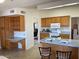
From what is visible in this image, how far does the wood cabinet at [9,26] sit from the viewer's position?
965 cm

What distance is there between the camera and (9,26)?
398 inches

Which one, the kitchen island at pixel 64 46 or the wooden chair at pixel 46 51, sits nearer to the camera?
the kitchen island at pixel 64 46

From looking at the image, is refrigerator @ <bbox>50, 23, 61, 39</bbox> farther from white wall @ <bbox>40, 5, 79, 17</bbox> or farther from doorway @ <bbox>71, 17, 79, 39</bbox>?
doorway @ <bbox>71, 17, 79, 39</bbox>

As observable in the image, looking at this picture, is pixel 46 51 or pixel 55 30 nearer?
pixel 46 51

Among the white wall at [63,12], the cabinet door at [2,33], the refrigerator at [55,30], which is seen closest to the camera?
the white wall at [63,12]

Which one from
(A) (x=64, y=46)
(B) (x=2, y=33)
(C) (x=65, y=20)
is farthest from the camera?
(B) (x=2, y=33)

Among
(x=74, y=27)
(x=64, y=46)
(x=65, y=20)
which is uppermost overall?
(x=65, y=20)

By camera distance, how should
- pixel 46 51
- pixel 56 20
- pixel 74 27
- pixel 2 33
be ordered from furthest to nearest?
pixel 2 33, pixel 56 20, pixel 74 27, pixel 46 51

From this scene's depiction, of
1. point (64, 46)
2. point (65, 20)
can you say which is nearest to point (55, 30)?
point (65, 20)

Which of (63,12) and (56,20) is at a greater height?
(63,12)

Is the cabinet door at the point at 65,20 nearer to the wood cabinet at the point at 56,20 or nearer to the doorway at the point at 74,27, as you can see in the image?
the wood cabinet at the point at 56,20

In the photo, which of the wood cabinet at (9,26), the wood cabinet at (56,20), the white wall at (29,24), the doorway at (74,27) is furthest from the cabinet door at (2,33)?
the doorway at (74,27)

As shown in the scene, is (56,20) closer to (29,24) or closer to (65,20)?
(65,20)

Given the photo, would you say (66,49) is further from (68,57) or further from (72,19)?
(72,19)
